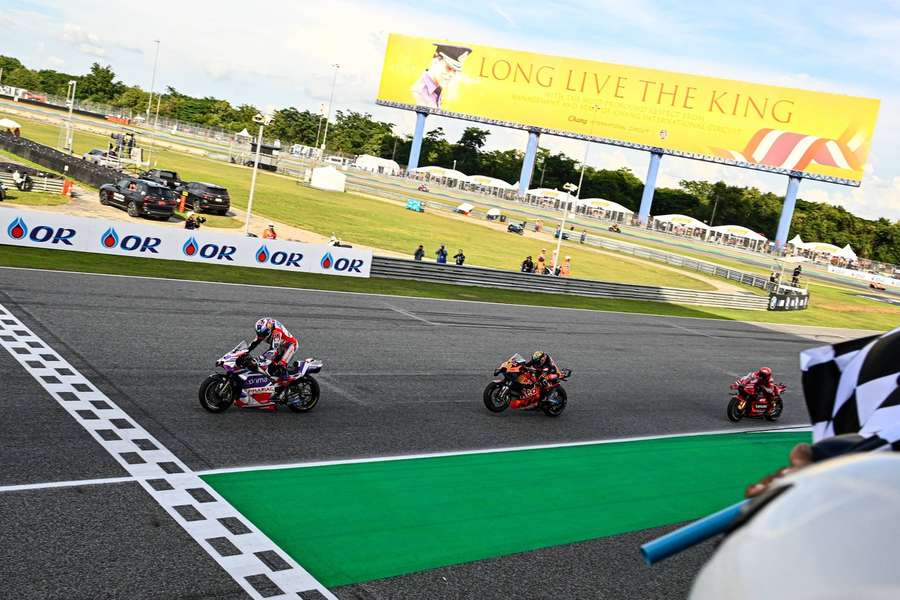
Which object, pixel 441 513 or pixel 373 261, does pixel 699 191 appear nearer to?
pixel 373 261

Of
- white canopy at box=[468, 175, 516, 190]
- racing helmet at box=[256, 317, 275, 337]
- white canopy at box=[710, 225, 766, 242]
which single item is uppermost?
white canopy at box=[468, 175, 516, 190]

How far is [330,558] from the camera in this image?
854 centimetres

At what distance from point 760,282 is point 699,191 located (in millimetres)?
86045

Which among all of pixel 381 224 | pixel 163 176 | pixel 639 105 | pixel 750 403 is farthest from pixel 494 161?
pixel 750 403

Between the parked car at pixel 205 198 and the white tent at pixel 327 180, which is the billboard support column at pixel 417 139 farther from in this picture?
the parked car at pixel 205 198

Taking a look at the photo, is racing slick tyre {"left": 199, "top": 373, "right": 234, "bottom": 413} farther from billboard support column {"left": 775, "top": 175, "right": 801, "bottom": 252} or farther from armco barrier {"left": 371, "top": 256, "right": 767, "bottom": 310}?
billboard support column {"left": 775, "top": 175, "right": 801, "bottom": 252}

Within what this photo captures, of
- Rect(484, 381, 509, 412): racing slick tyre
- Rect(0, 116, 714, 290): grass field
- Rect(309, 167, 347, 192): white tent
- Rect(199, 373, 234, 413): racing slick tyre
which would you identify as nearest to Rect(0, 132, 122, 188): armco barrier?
Rect(0, 116, 714, 290): grass field

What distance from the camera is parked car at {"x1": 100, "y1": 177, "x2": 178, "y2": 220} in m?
37.4

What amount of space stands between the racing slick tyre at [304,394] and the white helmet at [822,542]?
1167 centimetres

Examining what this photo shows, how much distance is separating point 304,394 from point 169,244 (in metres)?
15.5

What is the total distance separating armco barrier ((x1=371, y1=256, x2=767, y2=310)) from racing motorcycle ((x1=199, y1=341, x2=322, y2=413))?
59.7ft

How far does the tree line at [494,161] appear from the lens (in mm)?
123188

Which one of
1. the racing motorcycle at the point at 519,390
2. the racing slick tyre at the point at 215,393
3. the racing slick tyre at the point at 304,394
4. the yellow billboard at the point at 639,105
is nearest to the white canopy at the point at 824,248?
the yellow billboard at the point at 639,105

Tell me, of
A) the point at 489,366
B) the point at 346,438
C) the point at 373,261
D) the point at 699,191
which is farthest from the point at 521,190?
the point at 346,438
